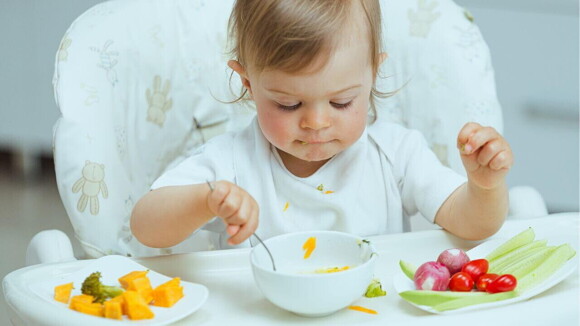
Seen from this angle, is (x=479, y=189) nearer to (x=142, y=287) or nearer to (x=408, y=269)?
(x=408, y=269)

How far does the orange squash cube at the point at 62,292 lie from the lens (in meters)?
0.81

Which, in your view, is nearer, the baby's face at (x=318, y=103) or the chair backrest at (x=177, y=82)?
the baby's face at (x=318, y=103)

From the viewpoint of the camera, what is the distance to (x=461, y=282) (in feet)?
2.71

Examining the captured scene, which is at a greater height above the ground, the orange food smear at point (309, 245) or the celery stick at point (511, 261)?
the orange food smear at point (309, 245)

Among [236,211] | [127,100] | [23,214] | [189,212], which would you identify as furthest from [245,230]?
[23,214]

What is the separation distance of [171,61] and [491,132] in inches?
22.4

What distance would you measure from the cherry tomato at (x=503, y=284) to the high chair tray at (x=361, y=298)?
25mm

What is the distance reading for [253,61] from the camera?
99cm

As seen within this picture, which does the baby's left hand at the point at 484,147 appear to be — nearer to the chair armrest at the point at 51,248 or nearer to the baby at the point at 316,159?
the baby at the point at 316,159

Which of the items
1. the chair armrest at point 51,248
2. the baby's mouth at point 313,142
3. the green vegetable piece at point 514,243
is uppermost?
the baby's mouth at point 313,142

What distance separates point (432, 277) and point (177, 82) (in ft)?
1.98

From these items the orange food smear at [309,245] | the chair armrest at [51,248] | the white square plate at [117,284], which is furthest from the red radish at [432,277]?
the chair armrest at [51,248]

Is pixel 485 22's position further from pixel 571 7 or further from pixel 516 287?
pixel 516 287

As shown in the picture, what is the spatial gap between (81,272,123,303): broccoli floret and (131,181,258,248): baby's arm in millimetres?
127
